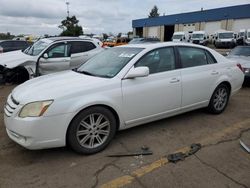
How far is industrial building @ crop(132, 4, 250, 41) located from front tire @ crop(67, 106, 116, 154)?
44225 mm

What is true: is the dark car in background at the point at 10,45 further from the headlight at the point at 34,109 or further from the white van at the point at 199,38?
the white van at the point at 199,38

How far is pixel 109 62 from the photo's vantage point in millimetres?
4613

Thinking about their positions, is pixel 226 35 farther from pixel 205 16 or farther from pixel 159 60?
pixel 159 60

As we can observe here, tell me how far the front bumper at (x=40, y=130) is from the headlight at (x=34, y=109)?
0.06 meters

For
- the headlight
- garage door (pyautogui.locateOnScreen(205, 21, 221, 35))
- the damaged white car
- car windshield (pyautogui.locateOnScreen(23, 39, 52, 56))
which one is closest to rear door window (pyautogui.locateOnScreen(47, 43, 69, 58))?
the damaged white car

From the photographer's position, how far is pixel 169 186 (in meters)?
3.07

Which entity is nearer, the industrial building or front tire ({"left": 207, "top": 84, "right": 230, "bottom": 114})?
front tire ({"left": 207, "top": 84, "right": 230, "bottom": 114})

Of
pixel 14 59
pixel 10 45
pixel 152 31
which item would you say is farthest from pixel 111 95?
pixel 152 31

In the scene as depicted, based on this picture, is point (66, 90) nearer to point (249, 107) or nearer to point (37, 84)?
point (37, 84)

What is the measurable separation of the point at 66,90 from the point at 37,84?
0.67 m

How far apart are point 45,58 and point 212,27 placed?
150 ft

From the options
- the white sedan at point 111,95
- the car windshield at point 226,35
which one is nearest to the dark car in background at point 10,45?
the white sedan at point 111,95

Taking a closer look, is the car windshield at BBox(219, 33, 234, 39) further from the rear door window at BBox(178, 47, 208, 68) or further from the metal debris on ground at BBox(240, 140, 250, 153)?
the metal debris on ground at BBox(240, 140, 250, 153)

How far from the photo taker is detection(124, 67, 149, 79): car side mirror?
400 centimetres
